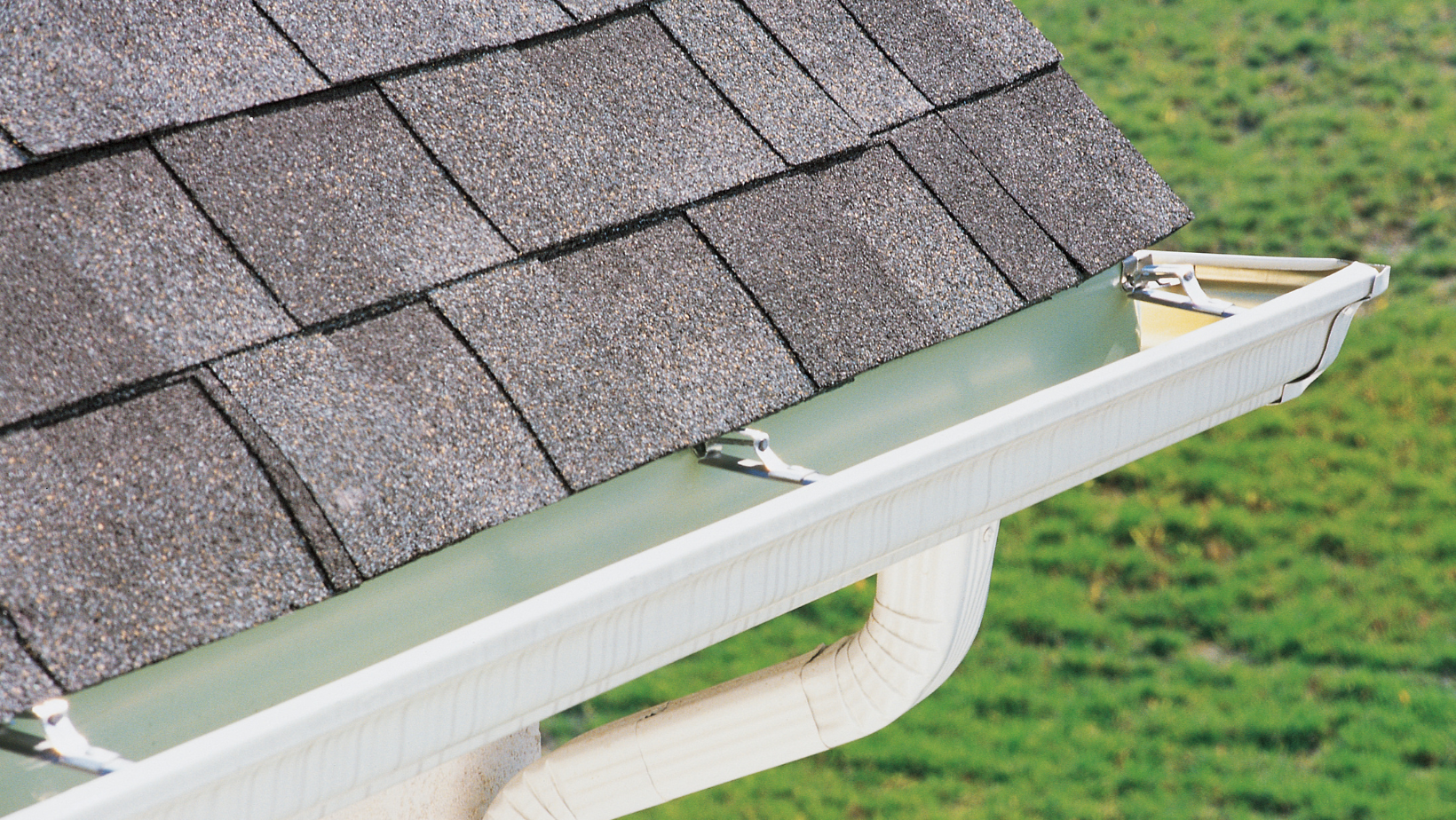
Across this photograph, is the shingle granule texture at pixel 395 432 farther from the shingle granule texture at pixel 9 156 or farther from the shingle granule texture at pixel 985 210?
the shingle granule texture at pixel 985 210

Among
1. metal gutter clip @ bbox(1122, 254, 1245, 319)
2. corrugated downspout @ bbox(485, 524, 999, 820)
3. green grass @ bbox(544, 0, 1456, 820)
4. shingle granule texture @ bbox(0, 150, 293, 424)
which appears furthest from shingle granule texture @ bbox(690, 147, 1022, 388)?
green grass @ bbox(544, 0, 1456, 820)

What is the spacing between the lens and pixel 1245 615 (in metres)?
7.71

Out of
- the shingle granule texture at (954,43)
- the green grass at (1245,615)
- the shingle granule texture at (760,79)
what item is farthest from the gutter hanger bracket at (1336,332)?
the green grass at (1245,615)

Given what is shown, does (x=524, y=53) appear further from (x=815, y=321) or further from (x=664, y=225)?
(x=815, y=321)

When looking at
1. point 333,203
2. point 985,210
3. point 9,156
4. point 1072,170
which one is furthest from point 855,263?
point 9,156

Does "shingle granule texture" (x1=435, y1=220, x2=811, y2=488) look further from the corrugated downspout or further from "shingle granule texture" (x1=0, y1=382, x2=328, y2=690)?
the corrugated downspout

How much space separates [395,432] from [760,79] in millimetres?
864

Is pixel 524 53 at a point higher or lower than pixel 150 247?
higher

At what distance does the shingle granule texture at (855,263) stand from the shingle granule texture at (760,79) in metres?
0.06

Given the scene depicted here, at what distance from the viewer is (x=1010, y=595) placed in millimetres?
7988

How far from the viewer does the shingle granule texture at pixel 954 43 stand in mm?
2332

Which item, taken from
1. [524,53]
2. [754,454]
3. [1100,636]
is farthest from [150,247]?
[1100,636]

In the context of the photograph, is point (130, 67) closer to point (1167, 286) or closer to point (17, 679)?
point (17, 679)

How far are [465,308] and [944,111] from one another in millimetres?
921
